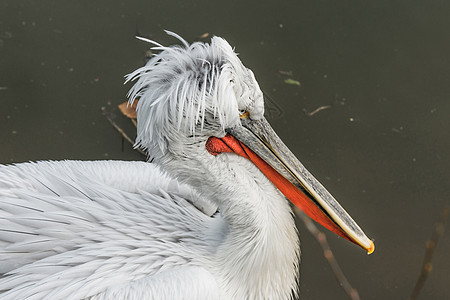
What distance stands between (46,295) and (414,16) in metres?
3.50

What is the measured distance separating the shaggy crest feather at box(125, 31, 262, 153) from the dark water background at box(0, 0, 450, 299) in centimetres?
154

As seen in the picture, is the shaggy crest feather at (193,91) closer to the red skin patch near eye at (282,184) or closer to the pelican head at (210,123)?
the pelican head at (210,123)

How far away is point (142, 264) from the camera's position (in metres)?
1.97

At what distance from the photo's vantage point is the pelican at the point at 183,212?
6.09 ft

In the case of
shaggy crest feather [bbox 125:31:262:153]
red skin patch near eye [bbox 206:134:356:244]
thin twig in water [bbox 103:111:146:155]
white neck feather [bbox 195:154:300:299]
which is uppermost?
shaggy crest feather [bbox 125:31:262:153]

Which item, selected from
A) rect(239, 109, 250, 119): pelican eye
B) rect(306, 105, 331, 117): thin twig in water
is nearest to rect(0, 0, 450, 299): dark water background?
rect(306, 105, 331, 117): thin twig in water

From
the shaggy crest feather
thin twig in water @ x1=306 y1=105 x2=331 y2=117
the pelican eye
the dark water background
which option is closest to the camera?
the shaggy crest feather

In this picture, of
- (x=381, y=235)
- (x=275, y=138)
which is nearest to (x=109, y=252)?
(x=275, y=138)

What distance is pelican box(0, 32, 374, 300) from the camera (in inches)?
73.1

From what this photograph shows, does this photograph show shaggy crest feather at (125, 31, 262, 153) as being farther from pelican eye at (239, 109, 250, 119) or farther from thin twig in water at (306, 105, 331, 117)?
thin twig in water at (306, 105, 331, 117)

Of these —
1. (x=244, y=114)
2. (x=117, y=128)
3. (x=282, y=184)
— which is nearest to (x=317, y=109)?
(x=117, y=128)

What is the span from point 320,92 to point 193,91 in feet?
7.19

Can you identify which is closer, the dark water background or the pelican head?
the pelican head

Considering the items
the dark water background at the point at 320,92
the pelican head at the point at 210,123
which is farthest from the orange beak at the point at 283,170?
the dark water background at the point at 320,92
